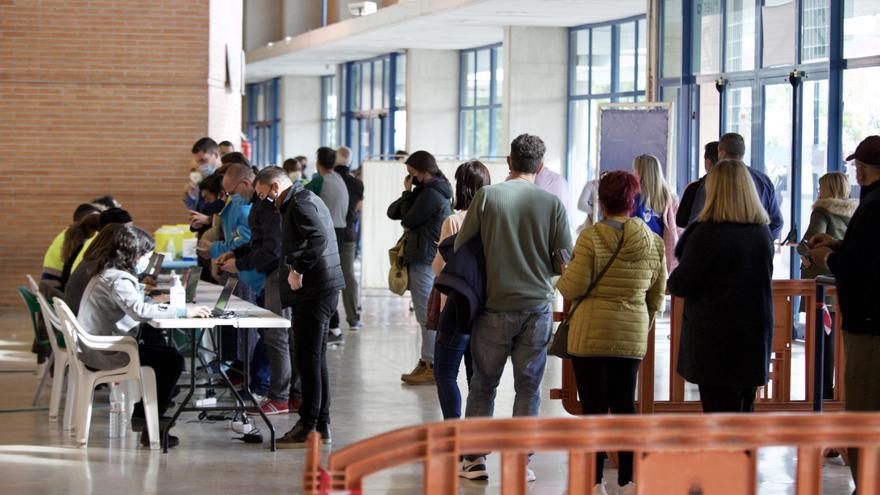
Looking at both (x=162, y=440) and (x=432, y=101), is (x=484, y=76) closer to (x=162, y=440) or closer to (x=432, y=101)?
(x=432, y=101)

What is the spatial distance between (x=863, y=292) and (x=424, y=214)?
14.4 feet

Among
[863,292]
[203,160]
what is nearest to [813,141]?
[203,160]

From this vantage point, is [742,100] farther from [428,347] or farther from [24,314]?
[24,314]

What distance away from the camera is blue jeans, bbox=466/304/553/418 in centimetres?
600

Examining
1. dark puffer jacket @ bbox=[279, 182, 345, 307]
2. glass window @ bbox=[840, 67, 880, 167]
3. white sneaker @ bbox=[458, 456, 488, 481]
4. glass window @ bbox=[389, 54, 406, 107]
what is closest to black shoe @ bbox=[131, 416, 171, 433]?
dark puffer jacket @ bbox=[279, 182, 345, 307]

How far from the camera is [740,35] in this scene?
1386cm

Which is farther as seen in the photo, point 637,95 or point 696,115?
point 637,95

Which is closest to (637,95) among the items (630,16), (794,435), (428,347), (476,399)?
(630,16)

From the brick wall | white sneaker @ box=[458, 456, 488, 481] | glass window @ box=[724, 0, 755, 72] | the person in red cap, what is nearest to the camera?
the person in red cap

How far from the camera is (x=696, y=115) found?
14828 mm

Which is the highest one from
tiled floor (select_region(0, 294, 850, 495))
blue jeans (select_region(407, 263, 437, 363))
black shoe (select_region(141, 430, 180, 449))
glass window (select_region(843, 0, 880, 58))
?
glass window (select_region(843, 0, 880, 58))

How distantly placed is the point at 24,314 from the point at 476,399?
9.23m

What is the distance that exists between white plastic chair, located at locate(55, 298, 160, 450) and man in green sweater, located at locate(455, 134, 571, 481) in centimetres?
211

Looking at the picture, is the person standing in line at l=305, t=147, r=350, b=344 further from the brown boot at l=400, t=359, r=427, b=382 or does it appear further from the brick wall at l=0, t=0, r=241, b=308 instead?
the brick wall at l=0, t=0, r=241, b=308
